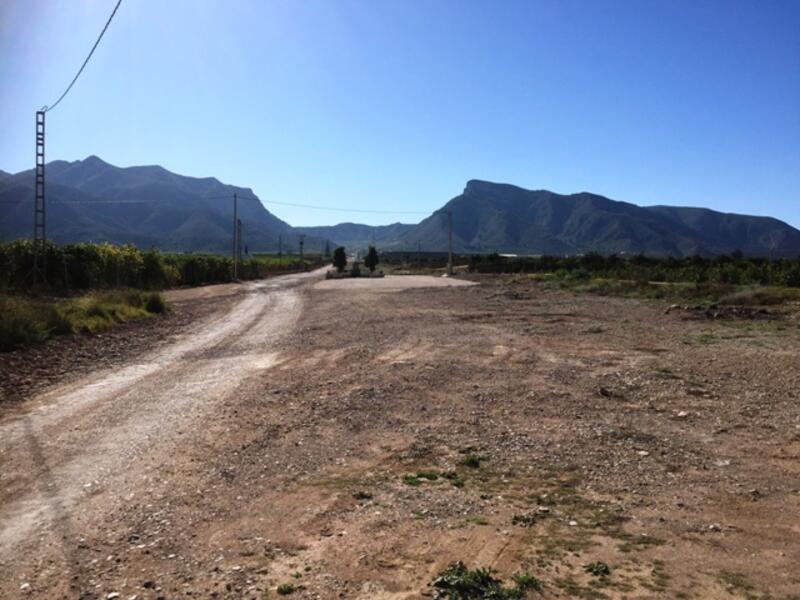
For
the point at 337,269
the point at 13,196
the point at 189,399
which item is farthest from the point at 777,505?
the point at 13,196

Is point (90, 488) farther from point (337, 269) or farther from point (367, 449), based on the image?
point (337, 269)

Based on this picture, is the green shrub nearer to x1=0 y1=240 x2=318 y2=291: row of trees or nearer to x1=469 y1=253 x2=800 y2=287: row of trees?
x1=0 y1=240 x2=318 y2=291: row of trees

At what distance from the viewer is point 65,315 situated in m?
18.1

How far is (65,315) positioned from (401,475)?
1477 cm

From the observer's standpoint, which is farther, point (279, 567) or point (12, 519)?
point (12, 519)

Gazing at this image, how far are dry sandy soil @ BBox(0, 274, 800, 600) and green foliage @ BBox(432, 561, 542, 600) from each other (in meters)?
0.11

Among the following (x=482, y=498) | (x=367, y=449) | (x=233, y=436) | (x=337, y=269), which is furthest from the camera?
(x=337, y=269)

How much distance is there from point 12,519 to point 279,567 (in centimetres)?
237

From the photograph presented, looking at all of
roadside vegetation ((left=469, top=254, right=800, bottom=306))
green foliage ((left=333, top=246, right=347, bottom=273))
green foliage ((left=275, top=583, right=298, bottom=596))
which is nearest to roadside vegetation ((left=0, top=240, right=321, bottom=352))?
green foliage ((left=275, top=583, right=298, bottom=596))

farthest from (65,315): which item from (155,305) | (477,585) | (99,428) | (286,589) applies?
(477,585)

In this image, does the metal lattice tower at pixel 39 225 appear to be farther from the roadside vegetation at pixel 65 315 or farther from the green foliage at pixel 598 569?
the green foliage at pixel 598 569

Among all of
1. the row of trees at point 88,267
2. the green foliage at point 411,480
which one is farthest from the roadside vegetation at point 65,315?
the green foliage at point 411,480

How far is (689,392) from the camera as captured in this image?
10078 mm

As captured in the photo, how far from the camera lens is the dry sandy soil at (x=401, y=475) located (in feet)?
14.2
